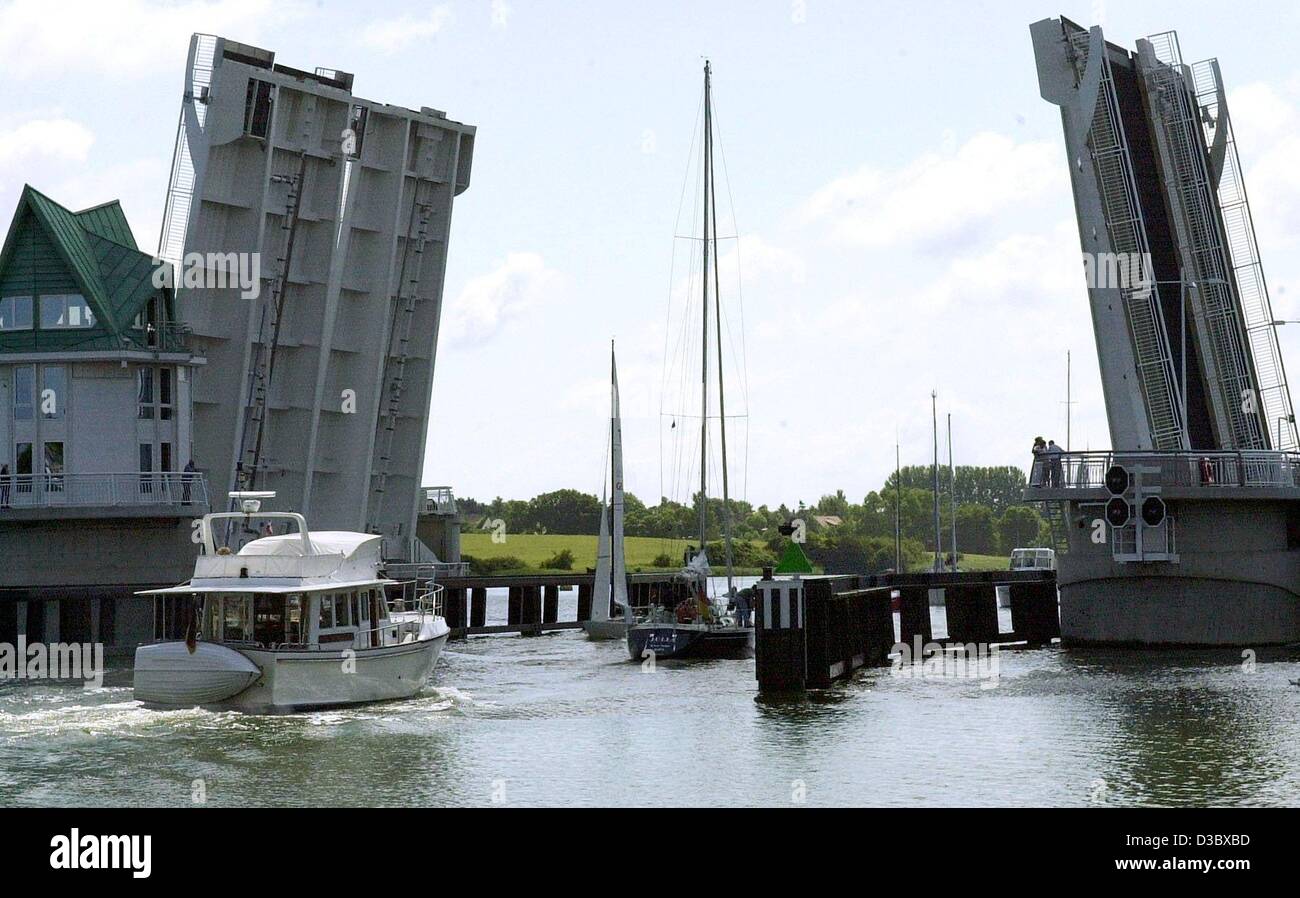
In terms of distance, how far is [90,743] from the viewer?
987 inches

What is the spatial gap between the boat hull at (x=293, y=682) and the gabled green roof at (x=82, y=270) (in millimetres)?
16690

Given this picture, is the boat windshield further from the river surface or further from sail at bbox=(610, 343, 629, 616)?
sail at bbox=(610, 343, 629, 616)

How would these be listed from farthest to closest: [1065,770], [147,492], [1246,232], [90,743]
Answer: [147,492], [1246,232], [90,743], [1065,770]

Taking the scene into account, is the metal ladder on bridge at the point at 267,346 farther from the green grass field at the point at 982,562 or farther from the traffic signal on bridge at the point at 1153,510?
the green grass field at the point at 982,562

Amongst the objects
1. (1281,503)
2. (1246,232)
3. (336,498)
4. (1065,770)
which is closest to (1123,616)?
(1281,503)

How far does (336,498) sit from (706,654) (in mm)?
13655

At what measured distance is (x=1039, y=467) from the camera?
40562 millimetres

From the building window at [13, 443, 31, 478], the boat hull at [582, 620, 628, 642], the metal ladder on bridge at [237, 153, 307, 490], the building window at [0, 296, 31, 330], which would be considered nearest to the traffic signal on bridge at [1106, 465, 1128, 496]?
the boat hull at [582, 620, 628, 642]

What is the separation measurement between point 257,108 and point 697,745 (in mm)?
23554

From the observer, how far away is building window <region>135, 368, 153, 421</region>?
4350cm

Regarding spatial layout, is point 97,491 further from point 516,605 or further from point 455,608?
point 516,605

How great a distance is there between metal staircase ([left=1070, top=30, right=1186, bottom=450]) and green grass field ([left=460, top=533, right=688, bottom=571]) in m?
60.5
